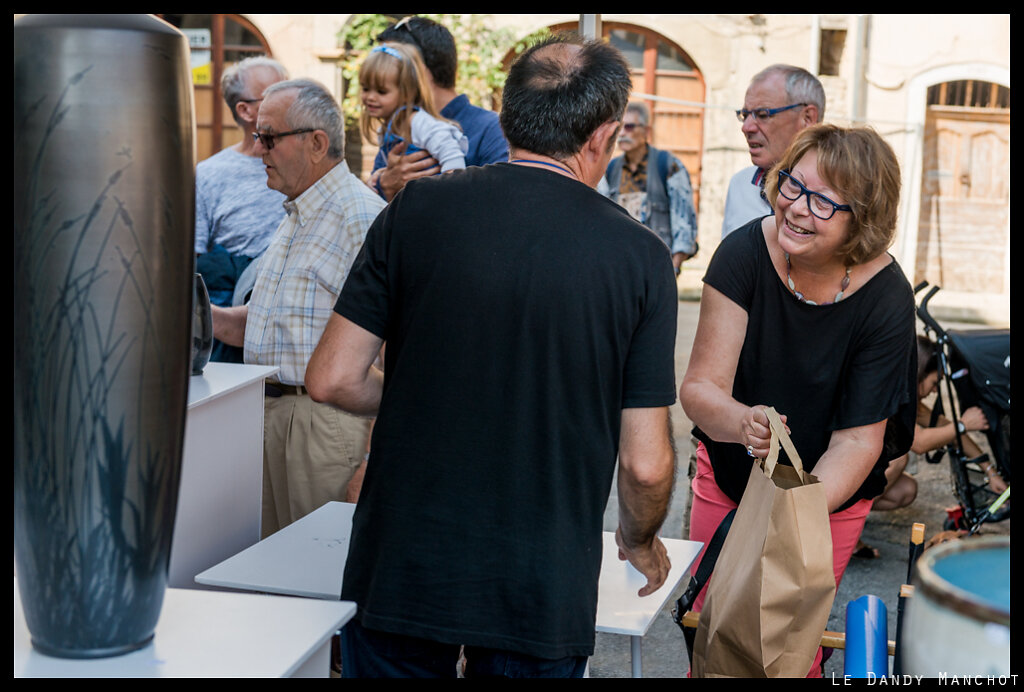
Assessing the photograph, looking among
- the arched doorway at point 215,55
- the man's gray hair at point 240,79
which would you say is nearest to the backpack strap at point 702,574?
the man's gray hair at point 240,79

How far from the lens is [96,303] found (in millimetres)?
1156

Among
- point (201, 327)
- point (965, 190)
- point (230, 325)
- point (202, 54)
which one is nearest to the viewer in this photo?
point (201, 327)

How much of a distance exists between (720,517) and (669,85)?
10888mm

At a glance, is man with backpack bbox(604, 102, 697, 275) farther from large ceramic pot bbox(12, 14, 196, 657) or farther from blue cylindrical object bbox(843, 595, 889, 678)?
large ceramic pot bbox(12, 14, 196, 657)

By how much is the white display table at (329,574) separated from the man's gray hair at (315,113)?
3.28 feet

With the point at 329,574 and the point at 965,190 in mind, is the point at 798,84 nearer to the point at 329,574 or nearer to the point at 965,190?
the point at 329,574

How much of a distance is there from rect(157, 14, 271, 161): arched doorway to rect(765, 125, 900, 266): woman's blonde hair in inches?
443

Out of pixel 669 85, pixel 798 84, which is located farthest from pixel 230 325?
pixel 669 85

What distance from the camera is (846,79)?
1191 centimetres

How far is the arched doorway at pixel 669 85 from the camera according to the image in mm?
12664

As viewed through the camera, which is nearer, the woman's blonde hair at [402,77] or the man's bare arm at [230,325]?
the man's bare arm at [230,325]

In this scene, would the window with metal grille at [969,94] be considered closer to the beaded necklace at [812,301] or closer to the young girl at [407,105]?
the young girl at [407,105]
